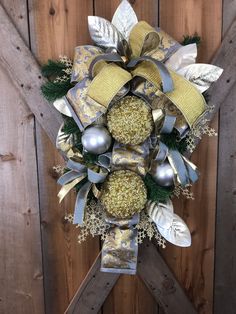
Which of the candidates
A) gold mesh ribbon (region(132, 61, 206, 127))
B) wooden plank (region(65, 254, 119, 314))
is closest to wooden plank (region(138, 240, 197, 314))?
wooden plank (region(65, 254, 119, 314))

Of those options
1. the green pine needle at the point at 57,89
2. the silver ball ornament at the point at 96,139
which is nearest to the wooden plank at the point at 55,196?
the green pine needle at the point at 57,89

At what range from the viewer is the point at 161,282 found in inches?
39.9

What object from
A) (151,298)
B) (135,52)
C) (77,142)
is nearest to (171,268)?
(151,298)

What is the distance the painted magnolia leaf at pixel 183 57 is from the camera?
0.76 meters

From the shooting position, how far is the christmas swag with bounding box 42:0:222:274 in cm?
71

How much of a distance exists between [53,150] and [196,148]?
43cm

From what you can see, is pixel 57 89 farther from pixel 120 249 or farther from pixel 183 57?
pixel 120 249

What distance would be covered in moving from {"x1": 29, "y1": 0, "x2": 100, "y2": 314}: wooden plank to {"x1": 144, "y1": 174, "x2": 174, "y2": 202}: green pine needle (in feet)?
0.90

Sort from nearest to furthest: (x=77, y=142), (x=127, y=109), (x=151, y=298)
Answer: (x=127, y=109) < (x=77, y=142) < (x=151, y=298)

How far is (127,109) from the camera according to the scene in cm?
73

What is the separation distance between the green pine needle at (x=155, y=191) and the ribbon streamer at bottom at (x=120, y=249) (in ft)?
0.31

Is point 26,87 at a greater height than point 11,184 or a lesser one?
greater

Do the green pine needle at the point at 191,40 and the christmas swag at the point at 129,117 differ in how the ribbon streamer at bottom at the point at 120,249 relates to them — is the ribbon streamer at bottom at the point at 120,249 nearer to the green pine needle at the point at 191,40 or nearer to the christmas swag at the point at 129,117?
the christmas swag at the point at 129,117

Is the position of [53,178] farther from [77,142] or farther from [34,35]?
[34,35]
